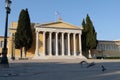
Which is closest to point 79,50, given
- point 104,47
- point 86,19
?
point 86,19

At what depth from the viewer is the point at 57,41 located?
202ft

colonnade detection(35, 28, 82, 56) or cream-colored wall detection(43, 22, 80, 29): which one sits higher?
cream-colored wall detection(43, 22, 80, 29)

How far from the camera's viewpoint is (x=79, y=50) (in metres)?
63.8

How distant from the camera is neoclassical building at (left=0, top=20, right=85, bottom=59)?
197 feet

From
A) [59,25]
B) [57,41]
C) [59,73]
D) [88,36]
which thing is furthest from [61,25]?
[59,73]

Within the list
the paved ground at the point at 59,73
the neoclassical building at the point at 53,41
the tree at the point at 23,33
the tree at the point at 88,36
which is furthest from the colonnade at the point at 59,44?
the paved ground at the point at 59,73

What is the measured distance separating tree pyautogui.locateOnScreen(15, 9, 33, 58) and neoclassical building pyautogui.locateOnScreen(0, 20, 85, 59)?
2522 millimetres

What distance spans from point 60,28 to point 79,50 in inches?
305

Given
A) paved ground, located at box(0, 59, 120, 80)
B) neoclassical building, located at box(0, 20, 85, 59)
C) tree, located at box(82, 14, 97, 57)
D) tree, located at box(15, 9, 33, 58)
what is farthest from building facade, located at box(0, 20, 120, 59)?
paved ground, located at box(0, 59, 120, 80)

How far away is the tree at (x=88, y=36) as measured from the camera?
63.8m

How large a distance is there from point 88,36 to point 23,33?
1818 cm

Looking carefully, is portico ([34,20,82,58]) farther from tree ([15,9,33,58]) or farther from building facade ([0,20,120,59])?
tree ([15,9,33,58])

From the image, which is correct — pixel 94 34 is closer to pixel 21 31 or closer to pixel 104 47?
pixel 104 47

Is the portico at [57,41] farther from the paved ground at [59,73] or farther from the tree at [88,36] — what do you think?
the paved ground at [59,73]
